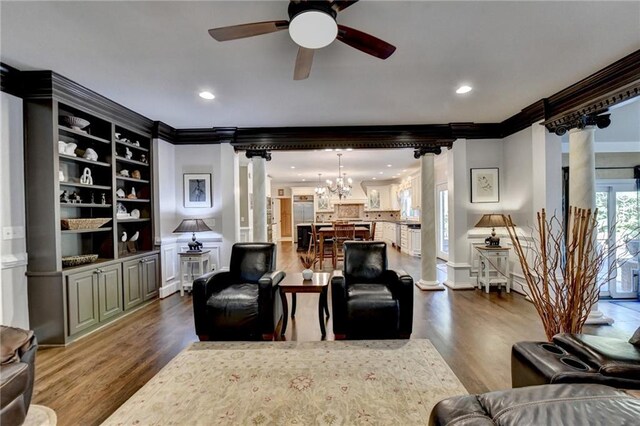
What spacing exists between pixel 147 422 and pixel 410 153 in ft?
21.3

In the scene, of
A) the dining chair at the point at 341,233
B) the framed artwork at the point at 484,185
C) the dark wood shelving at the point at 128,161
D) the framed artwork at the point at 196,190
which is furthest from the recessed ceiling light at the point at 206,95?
the framed artwork at the point at 484,185

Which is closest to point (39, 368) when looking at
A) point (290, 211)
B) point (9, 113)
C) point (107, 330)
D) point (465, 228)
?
point (107, 330)

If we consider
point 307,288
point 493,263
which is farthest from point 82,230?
point 493,263

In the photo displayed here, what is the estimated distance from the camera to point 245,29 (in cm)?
189

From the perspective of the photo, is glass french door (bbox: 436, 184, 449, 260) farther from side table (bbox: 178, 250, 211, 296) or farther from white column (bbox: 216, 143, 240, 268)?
side table (bbox: 178, 250, 211, 296)

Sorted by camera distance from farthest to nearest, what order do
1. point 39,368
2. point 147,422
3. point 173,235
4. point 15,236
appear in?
point 173,235
point 15,236
point 39,368
point 147,422

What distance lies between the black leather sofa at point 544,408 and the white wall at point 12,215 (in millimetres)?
3665

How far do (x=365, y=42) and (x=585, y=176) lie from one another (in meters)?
3.29

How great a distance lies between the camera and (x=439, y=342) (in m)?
2.96

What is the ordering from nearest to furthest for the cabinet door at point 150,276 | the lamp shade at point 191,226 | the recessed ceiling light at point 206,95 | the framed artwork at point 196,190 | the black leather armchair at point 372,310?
the black leather armchair at point 372,310
the recessed ceiling light at point 206,95
the cabinet door at point 150,276
the lamp shade at point 191,226
the framed artwork at point 196,190

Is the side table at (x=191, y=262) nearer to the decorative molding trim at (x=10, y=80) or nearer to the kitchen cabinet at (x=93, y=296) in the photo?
the kitchen cabinet at (x=93, y=296)

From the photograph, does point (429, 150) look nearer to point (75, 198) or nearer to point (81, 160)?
point (81, 160)

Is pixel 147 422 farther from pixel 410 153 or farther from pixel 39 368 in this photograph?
pixel 410 153

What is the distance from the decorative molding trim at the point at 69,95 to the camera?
2.90 m
